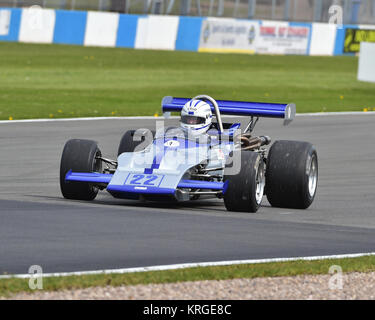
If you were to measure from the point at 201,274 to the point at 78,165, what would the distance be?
171 inches

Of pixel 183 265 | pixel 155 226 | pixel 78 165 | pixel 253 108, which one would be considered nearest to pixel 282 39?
pixel 253 108

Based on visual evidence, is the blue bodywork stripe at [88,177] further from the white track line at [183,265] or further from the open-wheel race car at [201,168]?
the white track line at [183,265]

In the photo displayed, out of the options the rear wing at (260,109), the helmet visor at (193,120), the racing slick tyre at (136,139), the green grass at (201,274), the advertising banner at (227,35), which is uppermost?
the advertising banner at (227,35)

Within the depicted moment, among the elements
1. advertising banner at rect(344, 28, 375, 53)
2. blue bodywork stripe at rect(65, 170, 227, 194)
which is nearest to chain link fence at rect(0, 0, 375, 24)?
advertising banner at rect(344, 28, 375, 53)

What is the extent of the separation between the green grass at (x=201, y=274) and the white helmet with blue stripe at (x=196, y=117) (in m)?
3.74

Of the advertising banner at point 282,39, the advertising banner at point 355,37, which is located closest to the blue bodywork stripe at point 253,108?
the advertising banner at point 282,39

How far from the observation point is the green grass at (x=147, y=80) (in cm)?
2631

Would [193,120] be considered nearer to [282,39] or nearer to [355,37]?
[282,39]

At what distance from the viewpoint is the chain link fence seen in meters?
40.9

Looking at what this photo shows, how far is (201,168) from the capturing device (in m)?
12.8

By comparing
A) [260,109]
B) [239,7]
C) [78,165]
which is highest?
[239,7]

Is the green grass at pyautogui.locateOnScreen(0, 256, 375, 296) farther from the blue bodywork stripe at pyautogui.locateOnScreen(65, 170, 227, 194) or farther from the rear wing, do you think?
the rear wing
